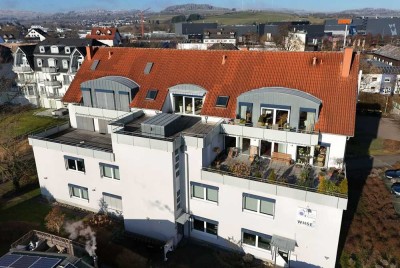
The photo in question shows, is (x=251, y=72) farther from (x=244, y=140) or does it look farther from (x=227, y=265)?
(x=227, y=265)

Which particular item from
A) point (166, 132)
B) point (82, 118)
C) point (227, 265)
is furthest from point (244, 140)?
point (82, 118)

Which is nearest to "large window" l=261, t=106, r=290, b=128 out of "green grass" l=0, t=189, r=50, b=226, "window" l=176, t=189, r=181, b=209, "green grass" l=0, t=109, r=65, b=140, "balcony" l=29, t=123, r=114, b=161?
"window" l=176, t=189, r=181, b=209

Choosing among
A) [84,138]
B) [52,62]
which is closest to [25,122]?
[52,62]

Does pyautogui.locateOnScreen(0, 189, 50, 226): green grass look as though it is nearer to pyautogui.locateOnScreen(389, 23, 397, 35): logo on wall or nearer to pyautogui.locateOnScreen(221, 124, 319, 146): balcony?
pyautogui.locateOnScreen(221, 124, 319, 146): balcony

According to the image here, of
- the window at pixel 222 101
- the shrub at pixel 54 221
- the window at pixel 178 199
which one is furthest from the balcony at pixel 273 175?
the shrub at pixel 54 221

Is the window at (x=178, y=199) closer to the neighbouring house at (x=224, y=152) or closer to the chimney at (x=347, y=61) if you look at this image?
the neighbouring house at (x=224, y=152)

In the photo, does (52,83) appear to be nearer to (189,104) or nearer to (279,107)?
(189,104)
